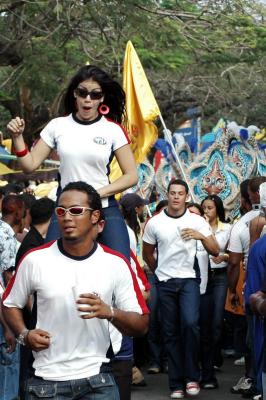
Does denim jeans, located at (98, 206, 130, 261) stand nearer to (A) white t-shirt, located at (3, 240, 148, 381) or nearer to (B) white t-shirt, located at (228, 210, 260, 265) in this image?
(A) white t-shirt, located at (3, 240, 148, 381)

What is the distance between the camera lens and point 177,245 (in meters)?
10.7

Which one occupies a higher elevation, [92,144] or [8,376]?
[92,144]

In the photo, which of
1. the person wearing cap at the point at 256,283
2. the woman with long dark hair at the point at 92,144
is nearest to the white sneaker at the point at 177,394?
the person wearing cap at the point at 256,283

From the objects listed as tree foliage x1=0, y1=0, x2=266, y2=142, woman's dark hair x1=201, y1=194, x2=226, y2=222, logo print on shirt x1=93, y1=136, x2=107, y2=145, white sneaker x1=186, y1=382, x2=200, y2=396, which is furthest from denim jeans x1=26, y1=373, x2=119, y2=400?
tree foliage x1=0, y1=0, x2=266, y2=142

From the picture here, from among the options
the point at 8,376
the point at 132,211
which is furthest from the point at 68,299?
the point at 132,211

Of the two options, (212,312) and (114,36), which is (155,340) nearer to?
(212,312)

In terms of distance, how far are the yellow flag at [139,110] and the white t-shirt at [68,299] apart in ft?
23.3

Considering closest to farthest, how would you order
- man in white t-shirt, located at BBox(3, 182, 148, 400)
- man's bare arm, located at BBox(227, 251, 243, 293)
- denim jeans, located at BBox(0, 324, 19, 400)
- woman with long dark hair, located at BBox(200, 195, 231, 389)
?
man in white t-shirt, located at BBox(3, 182, 148, 400) < denim jeans, located at BBox(0, 324, 19, 400) < man's bare arm, located at BBox(227, 251, 243, 293) < woman with long dark hair, located at BBox(200, 195, 231, 389)

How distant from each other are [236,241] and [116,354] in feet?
15.7

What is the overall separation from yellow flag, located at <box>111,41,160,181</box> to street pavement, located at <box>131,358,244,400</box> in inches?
97.6

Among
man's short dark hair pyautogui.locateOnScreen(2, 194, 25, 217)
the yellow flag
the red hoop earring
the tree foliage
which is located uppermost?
the tree foliage

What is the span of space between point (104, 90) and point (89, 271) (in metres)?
1.68

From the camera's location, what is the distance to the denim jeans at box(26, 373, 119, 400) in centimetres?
538

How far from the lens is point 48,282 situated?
538 centimetres
